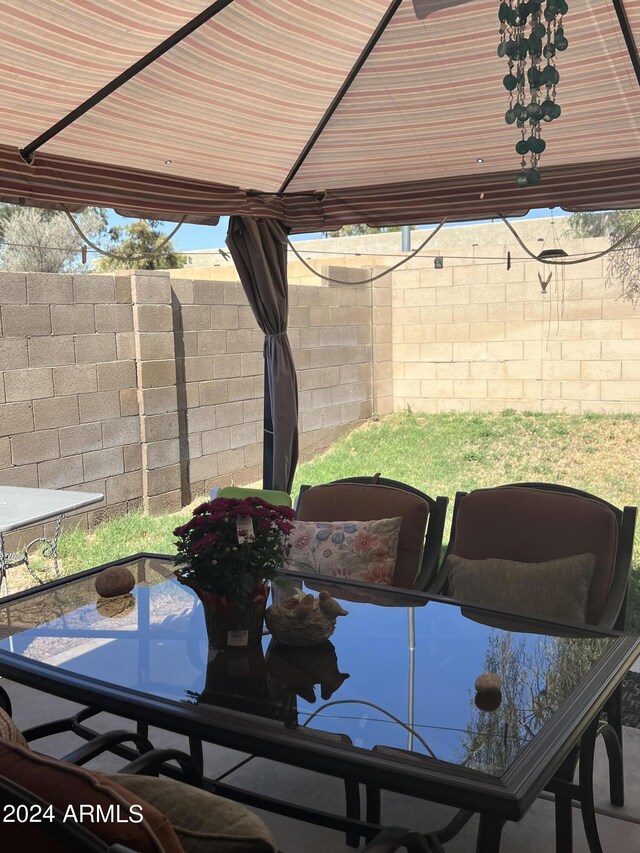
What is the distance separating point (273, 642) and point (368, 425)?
Result: 6.20 metres

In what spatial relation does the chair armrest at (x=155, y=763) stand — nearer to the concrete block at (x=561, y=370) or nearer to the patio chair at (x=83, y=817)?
the patio chair at (x=83, y=817)

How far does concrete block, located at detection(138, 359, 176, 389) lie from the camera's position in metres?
5.78

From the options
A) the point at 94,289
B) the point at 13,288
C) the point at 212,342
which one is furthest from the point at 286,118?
the point at 212,342

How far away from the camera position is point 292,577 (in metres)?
2.97

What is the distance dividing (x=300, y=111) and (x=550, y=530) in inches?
74.8

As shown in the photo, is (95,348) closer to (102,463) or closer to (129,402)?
(129,402)

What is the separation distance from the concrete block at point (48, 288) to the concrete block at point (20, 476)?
3.24 feet

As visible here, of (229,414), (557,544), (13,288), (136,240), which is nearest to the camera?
(557,544)

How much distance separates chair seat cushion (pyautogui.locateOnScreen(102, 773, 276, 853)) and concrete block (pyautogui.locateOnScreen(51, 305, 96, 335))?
13.4ft

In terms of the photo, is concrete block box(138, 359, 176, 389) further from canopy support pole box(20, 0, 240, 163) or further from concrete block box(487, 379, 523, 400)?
concrete block box(487, 379, 523, 400)

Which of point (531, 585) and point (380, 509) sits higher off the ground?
point (380, 509)

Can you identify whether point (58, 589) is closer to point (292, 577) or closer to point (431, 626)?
point (292, 577)

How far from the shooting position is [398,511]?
10.9 ft

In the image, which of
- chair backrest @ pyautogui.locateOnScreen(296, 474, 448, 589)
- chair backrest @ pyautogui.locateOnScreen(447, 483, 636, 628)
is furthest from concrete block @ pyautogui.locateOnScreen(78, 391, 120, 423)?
chair backrest @ pyautogui.locateOnScreen(447, 483, 636, 628)
